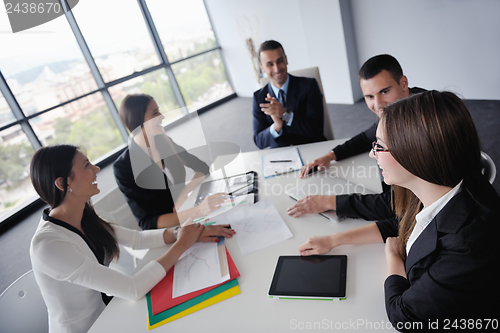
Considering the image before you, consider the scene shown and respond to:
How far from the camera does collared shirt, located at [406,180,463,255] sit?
770 mm

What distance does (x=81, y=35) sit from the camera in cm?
462

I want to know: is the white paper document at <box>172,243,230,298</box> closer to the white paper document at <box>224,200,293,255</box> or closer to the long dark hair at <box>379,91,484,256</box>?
the white paper document at <box>224,200,293,255</box>

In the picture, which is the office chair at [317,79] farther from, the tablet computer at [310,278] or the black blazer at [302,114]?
the tablet computer at [310,278]

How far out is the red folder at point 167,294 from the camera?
1004 mm

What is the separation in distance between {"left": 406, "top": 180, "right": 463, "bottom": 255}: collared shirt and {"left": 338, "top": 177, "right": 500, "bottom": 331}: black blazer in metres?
0.03

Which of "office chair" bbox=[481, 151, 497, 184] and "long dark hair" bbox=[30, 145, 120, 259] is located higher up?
"long dark hair" bbox=[30, 145, 120, 259]

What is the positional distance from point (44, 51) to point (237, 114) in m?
3.23

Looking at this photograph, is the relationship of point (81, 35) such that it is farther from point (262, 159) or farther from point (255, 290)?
point (255, 290)

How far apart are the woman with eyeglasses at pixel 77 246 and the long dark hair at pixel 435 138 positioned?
847mm

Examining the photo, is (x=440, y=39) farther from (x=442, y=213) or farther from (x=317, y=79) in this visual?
(x=442, y=213)

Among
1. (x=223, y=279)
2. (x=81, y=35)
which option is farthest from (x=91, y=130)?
(x=223, y=279)

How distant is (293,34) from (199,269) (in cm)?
476

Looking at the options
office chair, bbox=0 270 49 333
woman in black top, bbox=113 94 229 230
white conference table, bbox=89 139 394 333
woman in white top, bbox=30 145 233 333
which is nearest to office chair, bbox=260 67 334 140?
woman in black top, bbox=113 94 229 230

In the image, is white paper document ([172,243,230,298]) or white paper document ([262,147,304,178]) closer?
white paper document ([172,243,230,298])
